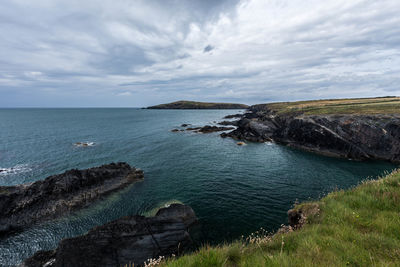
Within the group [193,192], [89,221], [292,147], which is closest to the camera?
[89,221]

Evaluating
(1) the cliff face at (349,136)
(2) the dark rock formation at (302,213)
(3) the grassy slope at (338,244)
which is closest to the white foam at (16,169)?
(3) the grassy slope at (338,244)

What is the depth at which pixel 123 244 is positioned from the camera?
11859 mm

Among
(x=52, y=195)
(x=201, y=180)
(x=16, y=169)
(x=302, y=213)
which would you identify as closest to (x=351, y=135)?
(x=201, y=180)

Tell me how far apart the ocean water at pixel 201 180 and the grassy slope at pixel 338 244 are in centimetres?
204

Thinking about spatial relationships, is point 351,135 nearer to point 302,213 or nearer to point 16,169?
point 302,213

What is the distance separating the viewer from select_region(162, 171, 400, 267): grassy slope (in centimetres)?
455

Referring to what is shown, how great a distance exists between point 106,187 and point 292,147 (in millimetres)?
44871

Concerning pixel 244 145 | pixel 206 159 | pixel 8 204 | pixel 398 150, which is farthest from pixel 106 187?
pixel 398 150

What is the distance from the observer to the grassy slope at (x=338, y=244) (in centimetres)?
455

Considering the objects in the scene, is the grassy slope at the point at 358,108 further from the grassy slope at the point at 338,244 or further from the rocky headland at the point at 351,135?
the grassy slope at the point at 338,244

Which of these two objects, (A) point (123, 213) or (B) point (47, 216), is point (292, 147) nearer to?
(A) point (123, 213)

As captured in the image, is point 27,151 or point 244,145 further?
point 244,145

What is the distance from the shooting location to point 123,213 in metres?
18.0

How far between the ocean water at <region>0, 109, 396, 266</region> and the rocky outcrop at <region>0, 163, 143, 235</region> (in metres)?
1.37
